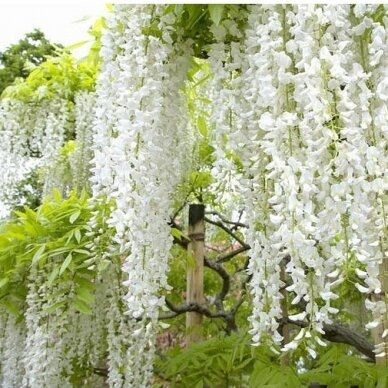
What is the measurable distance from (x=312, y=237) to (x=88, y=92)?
8.18 feet

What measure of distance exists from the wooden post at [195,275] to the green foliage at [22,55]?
3451 millimetres

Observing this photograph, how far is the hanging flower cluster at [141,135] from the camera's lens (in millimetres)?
1869

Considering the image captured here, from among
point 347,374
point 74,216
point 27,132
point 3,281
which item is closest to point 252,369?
point 347,374

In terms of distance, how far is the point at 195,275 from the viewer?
3363 mm

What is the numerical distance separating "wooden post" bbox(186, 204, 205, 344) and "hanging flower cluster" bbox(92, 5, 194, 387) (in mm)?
1174

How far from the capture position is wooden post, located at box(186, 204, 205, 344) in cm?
332

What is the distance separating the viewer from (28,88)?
383 cm

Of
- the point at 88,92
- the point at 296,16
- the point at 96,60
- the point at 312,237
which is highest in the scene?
the point at 88,92

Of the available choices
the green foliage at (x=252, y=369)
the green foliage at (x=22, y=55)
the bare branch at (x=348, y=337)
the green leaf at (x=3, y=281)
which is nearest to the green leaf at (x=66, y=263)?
the green leaf at (x=3, y=281)

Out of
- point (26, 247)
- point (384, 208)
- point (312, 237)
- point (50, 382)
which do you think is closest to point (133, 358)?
point (50, 382)

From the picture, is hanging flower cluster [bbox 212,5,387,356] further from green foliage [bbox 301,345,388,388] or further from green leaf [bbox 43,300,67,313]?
green leaf [bbox 43,300,67,313]

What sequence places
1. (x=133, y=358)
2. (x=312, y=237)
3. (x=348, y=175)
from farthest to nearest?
(x=133, y=358)
(x=312, y=237)
(x=348, y=175)

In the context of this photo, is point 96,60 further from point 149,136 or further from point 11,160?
point 11,160

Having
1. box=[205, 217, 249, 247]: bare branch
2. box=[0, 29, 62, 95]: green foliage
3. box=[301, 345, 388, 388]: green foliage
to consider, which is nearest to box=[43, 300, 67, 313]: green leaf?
box=[301, 345, 388, 388]: green foliage
